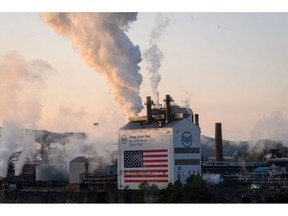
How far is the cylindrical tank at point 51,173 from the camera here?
47469mm

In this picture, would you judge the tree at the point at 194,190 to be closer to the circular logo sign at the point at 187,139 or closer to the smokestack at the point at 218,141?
the circular logo sign at the point at 187,139

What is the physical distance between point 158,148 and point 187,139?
157 centimetres

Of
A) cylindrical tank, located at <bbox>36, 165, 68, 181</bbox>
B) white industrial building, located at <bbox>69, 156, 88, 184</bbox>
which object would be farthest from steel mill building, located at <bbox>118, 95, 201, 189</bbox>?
cylindrical tank, located at <bbox>36, 165, 68, 181</bbox>

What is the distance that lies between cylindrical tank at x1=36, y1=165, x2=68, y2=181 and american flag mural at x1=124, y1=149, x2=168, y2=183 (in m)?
9.89

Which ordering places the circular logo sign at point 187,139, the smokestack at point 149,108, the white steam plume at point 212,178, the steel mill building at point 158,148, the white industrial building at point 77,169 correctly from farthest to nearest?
the white industrial building at point 77,169 → the white steam plume at point 212,178 → the smokestack at point 149,108 → the circular logo sign at point 187,139 → the steel mill building at point 158,148

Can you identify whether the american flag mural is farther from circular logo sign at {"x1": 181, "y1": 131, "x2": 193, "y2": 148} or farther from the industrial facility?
circular logo sign at {"x1": 181, "y1": 131, "x2": 193, "y2": 148}

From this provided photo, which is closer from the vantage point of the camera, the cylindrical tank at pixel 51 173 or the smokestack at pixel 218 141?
the smokestack at pixel 218 141

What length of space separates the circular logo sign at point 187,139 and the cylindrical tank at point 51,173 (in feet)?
38.2

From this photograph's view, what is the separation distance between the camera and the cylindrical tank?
156 ft

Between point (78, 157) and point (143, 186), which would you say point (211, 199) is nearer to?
point (143, 186)

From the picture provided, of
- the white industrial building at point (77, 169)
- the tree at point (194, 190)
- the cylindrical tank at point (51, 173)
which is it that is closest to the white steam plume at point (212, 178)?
the tree at point (194, 190)

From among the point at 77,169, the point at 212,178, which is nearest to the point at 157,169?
the point at 212,178

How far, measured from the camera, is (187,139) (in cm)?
3800

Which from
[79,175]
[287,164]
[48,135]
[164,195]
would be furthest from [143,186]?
[48,135]
